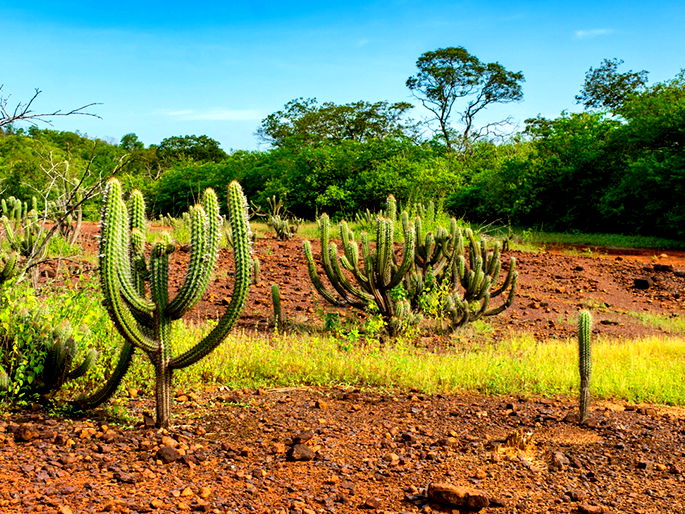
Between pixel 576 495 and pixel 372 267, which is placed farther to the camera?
pixel 372 267

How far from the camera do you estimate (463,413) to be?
5301 mm

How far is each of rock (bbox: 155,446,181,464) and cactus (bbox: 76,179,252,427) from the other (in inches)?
20.0

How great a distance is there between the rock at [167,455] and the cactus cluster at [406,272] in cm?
418

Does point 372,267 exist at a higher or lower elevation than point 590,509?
higher

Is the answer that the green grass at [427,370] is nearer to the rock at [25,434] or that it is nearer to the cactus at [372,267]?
the cactus at [372,267]

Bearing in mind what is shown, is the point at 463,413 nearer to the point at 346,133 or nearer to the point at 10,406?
the point at 10,406

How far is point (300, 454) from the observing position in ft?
13.5

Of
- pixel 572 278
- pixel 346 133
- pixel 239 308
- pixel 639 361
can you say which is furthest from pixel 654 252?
pixel 346 133

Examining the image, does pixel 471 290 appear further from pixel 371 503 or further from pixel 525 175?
pixel 525 175

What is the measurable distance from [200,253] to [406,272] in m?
4.32

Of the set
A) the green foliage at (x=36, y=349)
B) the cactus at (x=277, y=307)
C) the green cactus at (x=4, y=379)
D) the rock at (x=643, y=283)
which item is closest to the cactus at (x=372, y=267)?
the cactus at (x=277, y=307)

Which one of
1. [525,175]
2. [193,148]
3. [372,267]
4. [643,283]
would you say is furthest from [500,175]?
[193,148]

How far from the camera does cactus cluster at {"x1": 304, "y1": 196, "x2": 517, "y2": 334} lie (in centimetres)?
810

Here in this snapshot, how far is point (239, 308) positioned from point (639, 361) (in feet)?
15.1
